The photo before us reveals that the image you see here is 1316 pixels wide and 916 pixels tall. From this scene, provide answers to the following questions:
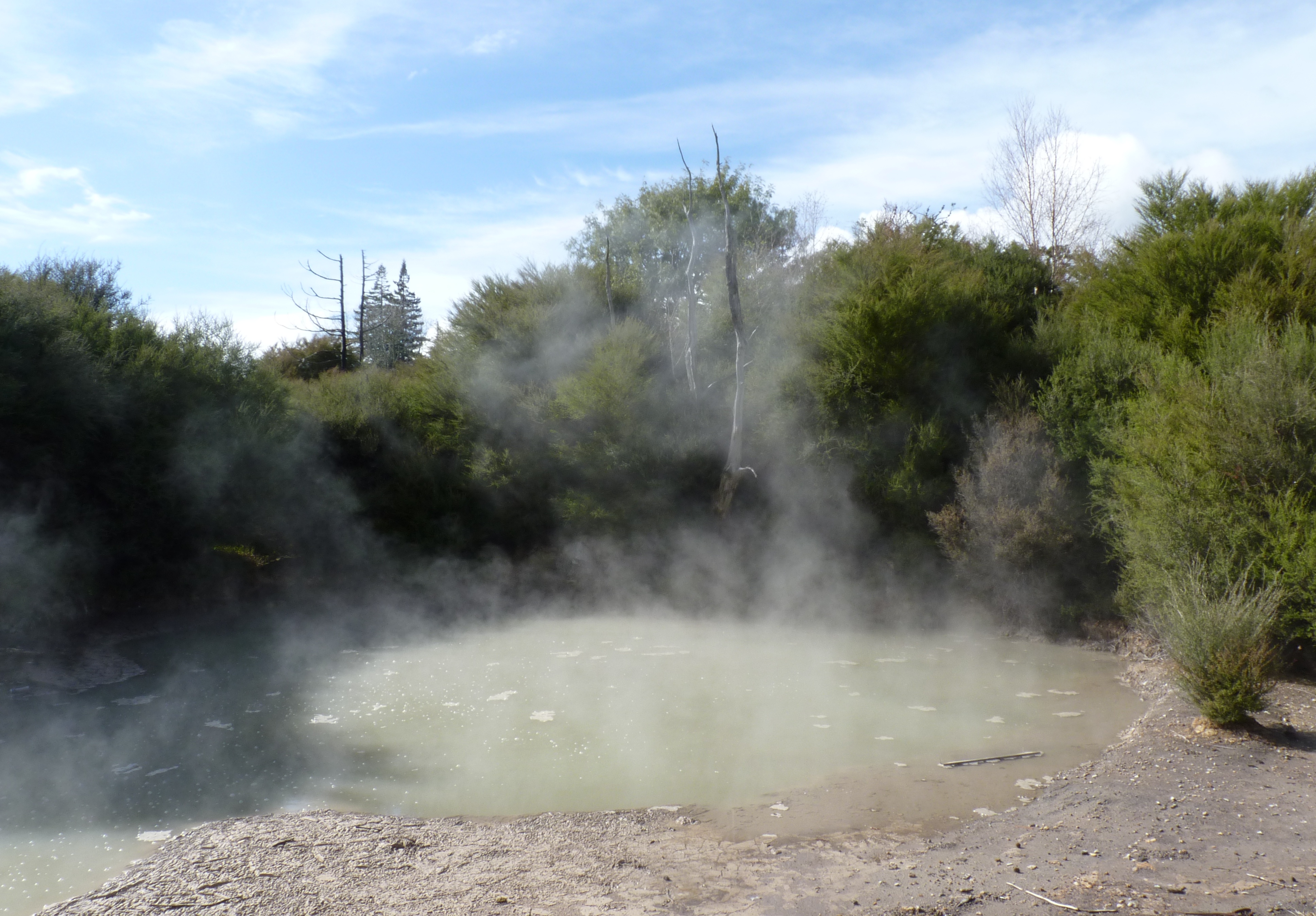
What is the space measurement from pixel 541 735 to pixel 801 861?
3.11 m

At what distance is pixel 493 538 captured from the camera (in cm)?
1509

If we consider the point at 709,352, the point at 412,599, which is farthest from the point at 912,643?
the point at 412,599

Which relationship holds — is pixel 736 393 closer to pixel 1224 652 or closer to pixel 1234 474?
pixel 1234 474

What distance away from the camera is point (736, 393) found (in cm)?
1374

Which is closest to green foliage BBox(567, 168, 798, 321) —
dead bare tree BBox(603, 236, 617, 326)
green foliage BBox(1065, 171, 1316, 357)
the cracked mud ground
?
dead bare tree BBox(603, 236, 617, 326)

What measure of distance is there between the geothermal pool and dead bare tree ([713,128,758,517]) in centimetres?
328

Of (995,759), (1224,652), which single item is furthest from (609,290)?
(1224,652)

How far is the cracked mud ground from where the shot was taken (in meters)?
3.79

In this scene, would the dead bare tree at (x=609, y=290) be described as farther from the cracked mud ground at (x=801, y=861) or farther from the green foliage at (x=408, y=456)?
the cracked mud ground at (x=801, y=861)

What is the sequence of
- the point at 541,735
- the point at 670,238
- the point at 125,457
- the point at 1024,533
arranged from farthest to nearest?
the point at 670,238 → the point at 125,457 → the point at 1024,533 → the point at 541,735

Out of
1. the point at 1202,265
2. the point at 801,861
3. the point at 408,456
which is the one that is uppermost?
the point at 1202,265

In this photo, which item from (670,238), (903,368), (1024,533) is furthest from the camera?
(670,238)

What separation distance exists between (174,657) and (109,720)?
245 cm

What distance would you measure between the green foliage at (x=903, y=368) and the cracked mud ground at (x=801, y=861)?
673 centimetres
